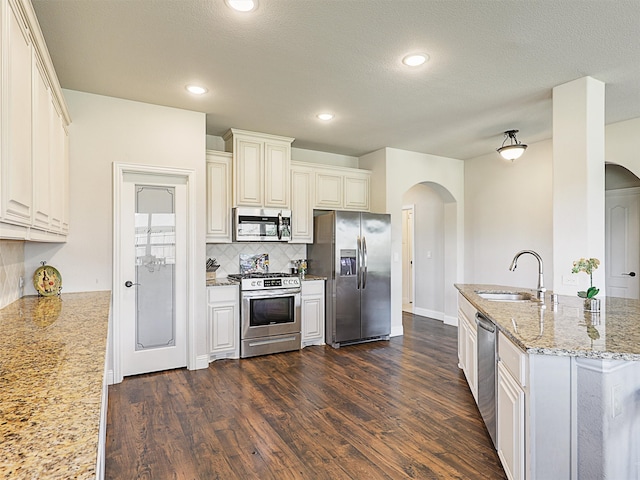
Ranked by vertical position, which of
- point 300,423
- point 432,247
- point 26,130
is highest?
point 26,130

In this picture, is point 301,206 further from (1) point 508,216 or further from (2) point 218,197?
(1) point 508,216

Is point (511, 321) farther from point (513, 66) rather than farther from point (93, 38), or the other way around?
point (93, 38)

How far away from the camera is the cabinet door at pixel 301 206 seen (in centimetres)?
504

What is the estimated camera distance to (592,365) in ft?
5.33

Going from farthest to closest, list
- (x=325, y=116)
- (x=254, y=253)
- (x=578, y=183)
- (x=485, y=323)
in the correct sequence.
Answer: (x=254, y=253) → (x=325, y=116) → (x=578, y=183) → (x=485, y=323)

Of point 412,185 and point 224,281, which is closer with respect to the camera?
point 224,281

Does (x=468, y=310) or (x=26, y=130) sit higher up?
(x=26, y=130)

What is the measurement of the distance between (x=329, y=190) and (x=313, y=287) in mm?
1372

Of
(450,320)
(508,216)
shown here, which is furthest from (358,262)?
(508,216)

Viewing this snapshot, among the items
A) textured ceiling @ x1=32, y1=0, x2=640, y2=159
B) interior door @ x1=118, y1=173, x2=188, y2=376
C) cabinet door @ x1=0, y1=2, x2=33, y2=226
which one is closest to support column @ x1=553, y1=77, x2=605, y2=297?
textured ceiling @ x1=32, y1=0, x2=640, y2=159

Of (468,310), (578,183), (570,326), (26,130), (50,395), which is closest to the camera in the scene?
(50,395)

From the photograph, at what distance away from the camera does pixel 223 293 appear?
14.1ft

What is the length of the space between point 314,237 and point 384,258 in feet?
3.30

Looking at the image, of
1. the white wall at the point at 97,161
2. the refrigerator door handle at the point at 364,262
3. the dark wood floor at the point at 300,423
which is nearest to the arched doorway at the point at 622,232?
the dark wood floor at the point at 300,423
